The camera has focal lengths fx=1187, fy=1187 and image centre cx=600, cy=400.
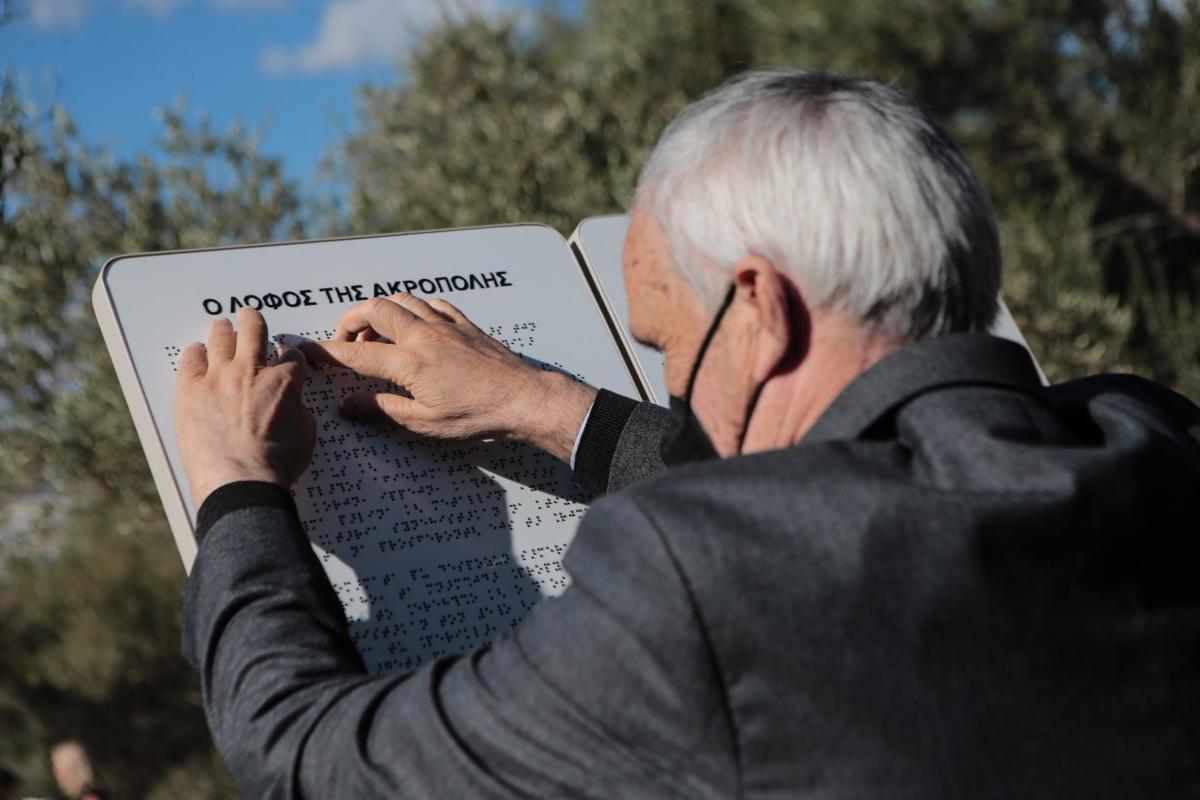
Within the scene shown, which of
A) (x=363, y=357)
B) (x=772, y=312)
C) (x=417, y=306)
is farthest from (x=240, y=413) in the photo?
(x=772, y=312)

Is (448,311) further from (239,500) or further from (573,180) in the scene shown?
(573,180)

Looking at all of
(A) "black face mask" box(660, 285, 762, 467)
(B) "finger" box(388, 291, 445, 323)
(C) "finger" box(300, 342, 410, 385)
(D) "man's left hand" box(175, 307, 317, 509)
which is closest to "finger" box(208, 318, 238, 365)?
(D) "man's left hand" box(175, 307, 317, 509)

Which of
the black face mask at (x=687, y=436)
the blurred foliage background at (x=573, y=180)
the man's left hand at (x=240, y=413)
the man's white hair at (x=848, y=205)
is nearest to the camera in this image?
the man's white hair at (x=848, y=205)

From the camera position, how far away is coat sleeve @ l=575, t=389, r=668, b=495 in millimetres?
2127

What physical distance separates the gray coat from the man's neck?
2.9 inches

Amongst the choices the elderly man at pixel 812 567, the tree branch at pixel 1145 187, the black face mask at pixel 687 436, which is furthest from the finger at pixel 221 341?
the tree branch at pixel 1145 187

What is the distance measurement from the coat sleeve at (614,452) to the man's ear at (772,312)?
0.73 metres

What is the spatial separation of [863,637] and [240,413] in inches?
42.0

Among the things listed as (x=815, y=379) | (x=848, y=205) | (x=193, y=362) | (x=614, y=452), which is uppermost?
(x=848, y=205)

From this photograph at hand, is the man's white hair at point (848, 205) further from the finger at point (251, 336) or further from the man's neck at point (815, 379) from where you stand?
the finger at point (251, 336)

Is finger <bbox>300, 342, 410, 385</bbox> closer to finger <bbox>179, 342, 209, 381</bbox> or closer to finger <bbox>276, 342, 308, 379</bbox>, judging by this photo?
finger <bbox>276, 342, 308, 379</bbox>

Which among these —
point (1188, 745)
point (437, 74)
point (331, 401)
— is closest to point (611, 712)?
point (1188, 745)

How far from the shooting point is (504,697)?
1.20 metres

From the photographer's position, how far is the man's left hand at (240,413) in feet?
5.65
